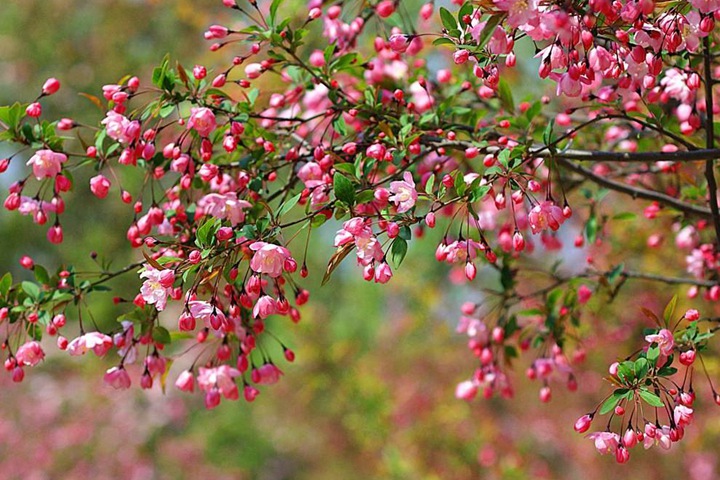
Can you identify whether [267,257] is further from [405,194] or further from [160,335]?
[160,335]

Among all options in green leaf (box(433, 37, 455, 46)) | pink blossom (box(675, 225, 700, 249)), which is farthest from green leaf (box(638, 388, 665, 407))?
pink blossom (box(675, 225, 700, 249))

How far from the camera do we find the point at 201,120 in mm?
912

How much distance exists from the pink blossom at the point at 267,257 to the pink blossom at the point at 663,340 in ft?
1.32

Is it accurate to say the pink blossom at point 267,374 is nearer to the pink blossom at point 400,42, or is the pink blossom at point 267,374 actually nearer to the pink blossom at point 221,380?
the pink blossom at point 221,380

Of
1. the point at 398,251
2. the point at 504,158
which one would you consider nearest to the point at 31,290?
the point at 398,251

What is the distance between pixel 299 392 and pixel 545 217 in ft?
9.16

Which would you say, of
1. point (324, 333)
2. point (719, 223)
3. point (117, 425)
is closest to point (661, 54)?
point (719, 223)

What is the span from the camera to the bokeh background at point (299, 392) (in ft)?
10.1

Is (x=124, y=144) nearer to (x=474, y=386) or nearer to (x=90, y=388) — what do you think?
(x=474, y=386)

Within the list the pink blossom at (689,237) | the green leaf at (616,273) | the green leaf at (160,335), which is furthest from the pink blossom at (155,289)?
the pink blossom at (689,237)

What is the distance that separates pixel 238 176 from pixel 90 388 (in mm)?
4016

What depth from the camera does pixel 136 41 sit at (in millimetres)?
4836

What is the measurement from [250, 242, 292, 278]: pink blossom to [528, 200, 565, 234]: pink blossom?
278mm

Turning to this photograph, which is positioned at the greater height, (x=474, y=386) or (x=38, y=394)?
(x=474, y=386)
